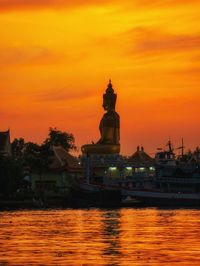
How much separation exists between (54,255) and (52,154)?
432 feet

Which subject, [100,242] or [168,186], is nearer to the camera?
[100,242]

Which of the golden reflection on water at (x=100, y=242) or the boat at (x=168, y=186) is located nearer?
the golden reflection on water at (x=100, y=242)

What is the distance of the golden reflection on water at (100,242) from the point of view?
6456 centimetres

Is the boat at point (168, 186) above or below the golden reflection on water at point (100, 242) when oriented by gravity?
above

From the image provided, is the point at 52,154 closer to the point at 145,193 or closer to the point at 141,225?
the point at 145,193

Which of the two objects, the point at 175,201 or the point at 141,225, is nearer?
the point at 141,225

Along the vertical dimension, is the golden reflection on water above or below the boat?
below

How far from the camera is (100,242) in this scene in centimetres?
7662

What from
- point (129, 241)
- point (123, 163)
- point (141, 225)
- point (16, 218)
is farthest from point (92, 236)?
point (123, 163)

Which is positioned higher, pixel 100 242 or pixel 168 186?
pixel 168 186

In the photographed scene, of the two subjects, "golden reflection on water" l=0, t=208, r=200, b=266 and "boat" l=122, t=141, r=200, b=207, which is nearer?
"golden reflection on water" l=0, t=208, r=200, b=266

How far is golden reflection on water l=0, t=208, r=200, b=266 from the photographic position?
6456cm

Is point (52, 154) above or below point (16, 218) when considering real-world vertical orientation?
above

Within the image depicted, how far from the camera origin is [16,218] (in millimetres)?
113312
